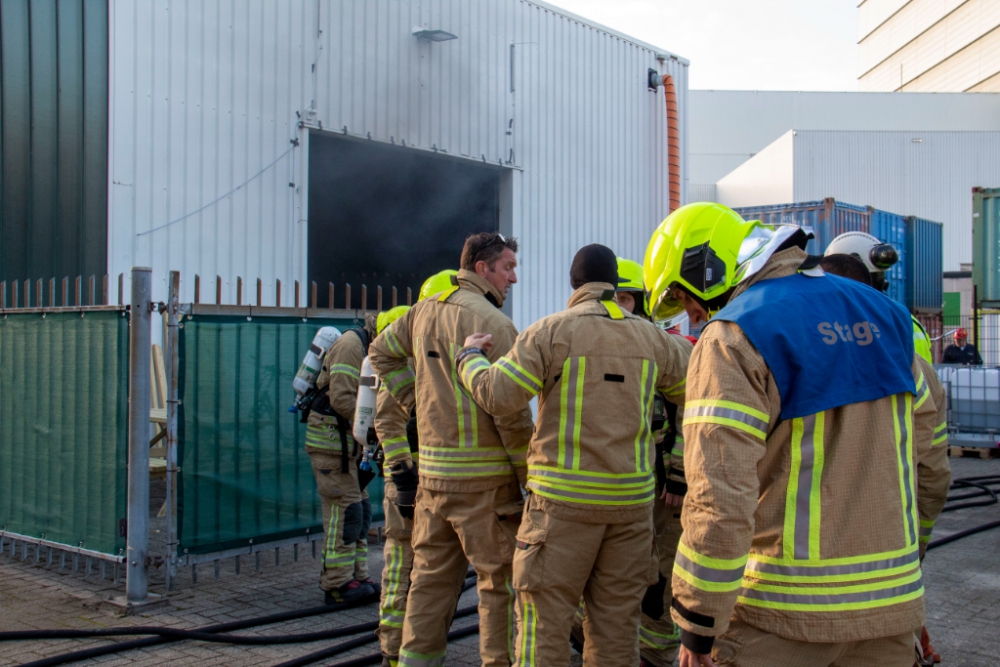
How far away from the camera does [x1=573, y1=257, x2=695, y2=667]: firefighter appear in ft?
13.2

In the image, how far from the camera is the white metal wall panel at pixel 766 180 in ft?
103

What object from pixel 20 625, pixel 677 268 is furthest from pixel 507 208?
pixel 677 268

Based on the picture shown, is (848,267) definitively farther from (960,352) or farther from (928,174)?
(928,174)

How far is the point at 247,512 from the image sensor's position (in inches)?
234

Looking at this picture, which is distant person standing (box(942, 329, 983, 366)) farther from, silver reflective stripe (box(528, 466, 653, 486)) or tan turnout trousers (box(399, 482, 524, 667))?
tan turnout trousers (box(399, 482, 524, 667))

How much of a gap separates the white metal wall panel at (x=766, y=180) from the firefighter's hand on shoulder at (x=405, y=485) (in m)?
29.5

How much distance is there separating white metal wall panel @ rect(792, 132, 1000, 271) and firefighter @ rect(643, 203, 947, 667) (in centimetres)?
3245

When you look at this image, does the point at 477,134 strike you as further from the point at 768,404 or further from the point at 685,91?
the point at 768,404

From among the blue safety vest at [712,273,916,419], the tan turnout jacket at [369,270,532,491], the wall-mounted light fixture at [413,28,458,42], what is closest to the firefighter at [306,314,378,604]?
the tan turnout jacket at [369,270,532,491]

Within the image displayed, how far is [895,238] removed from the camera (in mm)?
19016

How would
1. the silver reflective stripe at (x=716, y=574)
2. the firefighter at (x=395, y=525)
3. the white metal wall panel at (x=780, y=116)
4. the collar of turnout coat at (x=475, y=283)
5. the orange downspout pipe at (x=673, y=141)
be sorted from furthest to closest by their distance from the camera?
the white metal wall panel at (x=780, y=116) → the orange downspout pipe at (x=673, y=141) → the firefighter at (x=395, y=525) → the collar of turnout coat at (x=475, y=283) → the silver reflective stripe at (x=716, y=574)

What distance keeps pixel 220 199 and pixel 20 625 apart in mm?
5765

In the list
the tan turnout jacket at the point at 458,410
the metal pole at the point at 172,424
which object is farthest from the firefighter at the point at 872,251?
the metal pole at the point at 172,424

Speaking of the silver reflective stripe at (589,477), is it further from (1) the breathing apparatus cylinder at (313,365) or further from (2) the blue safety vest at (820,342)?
(1) the breathing apparatus cylinder at (313,365)
